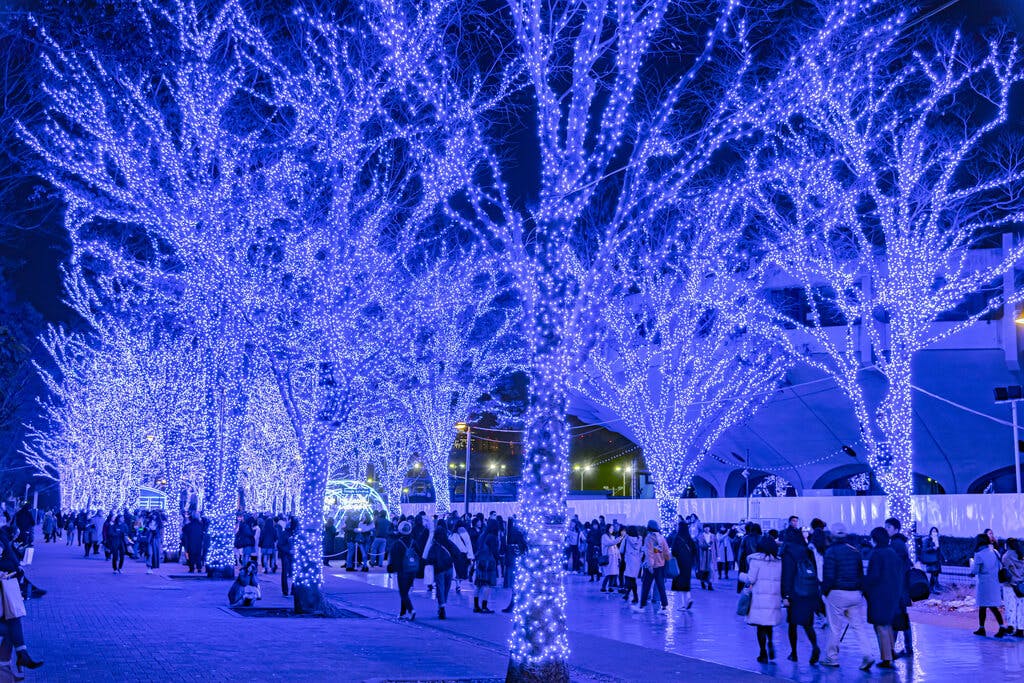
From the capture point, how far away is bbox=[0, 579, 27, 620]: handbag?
33.7 feet

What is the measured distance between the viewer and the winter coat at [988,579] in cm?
1644

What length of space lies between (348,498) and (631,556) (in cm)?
2296

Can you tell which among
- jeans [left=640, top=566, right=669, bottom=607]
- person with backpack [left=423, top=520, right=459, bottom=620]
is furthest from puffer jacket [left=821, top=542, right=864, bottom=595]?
jeans [left=640, top=566, right=669, bottom=607]

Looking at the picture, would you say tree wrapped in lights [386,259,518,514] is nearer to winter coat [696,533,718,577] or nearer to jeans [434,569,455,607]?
winter coat [696,533,718,577]

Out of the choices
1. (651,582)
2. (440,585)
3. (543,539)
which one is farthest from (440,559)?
(543,539)

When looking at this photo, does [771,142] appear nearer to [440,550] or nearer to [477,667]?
[440,550]

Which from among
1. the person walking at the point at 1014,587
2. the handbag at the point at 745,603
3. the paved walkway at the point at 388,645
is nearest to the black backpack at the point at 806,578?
the handbag at the point at 745,603

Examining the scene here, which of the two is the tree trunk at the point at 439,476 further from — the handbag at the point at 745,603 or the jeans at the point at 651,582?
the handbag at the point at 745,603

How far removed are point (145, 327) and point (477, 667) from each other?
3232cm

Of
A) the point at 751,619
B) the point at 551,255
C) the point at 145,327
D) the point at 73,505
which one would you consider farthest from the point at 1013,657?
the point at 73,505

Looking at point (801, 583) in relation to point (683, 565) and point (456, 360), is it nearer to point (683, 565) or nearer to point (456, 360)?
point (683, 565)

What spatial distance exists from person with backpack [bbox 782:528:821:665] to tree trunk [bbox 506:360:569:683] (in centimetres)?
411

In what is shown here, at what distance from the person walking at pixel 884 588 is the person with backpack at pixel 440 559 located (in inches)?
278

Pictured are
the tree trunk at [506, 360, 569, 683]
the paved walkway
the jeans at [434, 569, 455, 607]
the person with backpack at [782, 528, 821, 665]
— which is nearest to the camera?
Result: the tree trunk at [506, 360, 569, 683]
